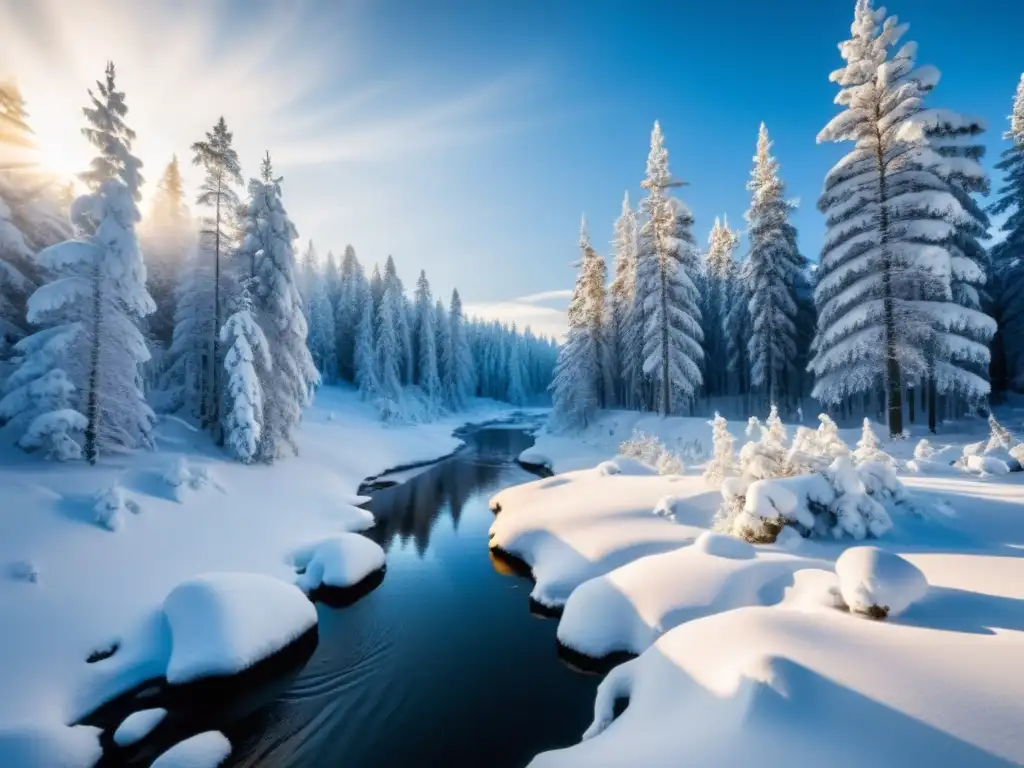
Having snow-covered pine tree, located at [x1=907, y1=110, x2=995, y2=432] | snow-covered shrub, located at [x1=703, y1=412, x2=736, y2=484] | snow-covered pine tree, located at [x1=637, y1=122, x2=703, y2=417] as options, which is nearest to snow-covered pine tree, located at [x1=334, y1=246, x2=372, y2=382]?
snow-covered pine tree, located at [x1=637, y1=122, x2=703, y2=417]

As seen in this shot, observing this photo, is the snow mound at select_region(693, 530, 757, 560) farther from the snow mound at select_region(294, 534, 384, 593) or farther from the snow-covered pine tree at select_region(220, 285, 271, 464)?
the snow-covered pine tree at select_region(220, 285, 271, 464)

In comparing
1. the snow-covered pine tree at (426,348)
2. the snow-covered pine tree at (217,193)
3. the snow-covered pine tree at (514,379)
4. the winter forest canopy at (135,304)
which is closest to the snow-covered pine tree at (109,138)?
the winter forest canopy at (135,304)

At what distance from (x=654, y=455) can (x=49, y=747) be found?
21424 millimetres

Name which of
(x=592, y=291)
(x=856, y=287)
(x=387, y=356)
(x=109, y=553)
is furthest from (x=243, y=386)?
(x=387, y=356)

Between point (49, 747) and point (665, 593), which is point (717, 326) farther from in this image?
point (49, 747)

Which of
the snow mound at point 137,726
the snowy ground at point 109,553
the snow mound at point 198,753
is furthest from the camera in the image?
the snowy ground at point 109,553

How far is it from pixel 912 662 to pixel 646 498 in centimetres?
979

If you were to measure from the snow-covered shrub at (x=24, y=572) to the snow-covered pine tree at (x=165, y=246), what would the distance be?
2130 centimetres

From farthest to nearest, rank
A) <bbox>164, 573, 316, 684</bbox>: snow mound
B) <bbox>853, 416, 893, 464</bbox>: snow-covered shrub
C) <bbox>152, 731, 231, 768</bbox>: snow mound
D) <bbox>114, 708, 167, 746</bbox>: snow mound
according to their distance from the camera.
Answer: <bbox>853, 416, 893, 464</bbox>: snow-covered shrub → <bbox>164, 573, 316, 684</bbox>: snow mound → <bbox>114, 708, 167, 746</bbox>: snow mound → <bbox>152, 731, 231, 768</bbox>: snow mound

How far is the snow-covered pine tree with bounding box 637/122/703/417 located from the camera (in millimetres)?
30703

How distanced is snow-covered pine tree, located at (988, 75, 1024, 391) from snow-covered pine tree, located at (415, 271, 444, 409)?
171 ft

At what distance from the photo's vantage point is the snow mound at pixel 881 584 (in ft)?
21.4

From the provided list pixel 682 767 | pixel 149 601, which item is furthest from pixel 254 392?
pixel 682 767

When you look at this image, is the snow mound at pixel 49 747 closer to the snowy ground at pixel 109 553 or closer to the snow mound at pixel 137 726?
the snowy ground at pixel 109 553
